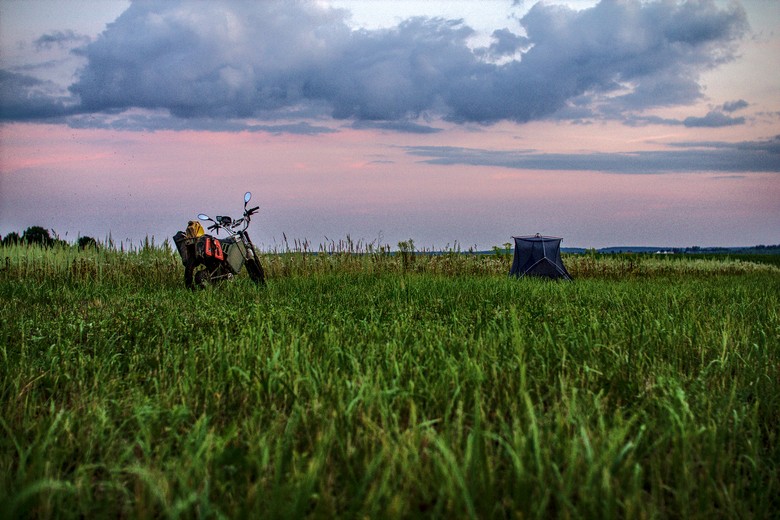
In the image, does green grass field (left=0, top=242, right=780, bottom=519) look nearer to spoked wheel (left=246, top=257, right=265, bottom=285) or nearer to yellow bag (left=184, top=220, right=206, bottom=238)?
yellow bag (left=184, top=220, right=206, bottom=238)

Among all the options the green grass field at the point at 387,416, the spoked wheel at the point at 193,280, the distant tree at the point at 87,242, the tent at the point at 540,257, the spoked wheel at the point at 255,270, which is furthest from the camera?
the distant tree at the point at 87,242

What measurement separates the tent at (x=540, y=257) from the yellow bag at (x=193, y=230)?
6788 mm

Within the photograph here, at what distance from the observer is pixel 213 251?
9156 mm

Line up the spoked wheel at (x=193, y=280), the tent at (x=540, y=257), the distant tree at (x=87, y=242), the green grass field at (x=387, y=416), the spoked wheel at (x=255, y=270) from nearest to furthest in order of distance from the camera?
the green grass field at (x=387, y=416), the spoked wheel at (x=193, y=280), the spoked wheel at (x=255, y=270), the tent at (x=540, y=257), the distant tree at (x=87, y=242)

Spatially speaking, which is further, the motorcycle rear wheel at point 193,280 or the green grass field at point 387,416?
the motorcycle rear wheel at point 193,280

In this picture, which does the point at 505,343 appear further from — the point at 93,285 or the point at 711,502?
the point at 93,285

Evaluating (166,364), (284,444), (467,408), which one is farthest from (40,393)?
(467,408)

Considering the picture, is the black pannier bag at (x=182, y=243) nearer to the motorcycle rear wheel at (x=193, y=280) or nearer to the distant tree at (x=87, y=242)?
the motorcycle rear wheel at (x=193, y=280)

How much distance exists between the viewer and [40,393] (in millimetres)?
3539

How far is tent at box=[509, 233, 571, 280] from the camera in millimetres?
12781

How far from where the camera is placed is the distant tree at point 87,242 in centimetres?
1312

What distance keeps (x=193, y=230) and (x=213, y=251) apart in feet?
1.70

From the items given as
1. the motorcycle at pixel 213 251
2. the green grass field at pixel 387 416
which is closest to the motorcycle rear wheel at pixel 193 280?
the motorcycle at pixel 213 251

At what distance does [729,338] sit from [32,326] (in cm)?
642
